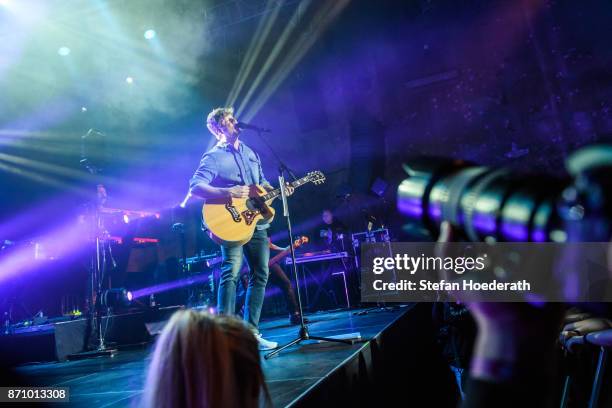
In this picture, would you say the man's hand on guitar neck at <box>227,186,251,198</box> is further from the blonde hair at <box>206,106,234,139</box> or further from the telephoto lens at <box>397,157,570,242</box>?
the telephoto lens at <box>397,157,570,242</box>

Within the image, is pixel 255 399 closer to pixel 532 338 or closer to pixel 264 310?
pixel 532 338

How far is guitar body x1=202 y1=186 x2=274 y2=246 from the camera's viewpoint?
323 centimetres

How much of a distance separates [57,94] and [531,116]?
8.68 m

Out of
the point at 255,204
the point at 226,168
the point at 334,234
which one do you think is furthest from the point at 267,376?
the point at 334,234

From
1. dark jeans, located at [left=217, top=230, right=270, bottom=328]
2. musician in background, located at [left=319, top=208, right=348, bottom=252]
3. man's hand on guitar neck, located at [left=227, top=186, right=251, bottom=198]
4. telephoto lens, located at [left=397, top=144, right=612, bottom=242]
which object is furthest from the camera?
musician in background, located at [left=319, top=208, right=348, bottom=252]

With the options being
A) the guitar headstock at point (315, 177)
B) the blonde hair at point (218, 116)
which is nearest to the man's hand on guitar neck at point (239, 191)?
the blonde hair at point (218, 116)

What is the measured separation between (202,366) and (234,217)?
2.52 metres

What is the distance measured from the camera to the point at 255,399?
0.87 meters

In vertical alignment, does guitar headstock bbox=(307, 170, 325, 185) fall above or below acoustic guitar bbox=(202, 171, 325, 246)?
above

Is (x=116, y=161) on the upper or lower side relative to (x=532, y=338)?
upper

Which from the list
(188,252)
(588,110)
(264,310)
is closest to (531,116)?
(588,110)

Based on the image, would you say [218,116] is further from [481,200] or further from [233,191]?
[481,200]

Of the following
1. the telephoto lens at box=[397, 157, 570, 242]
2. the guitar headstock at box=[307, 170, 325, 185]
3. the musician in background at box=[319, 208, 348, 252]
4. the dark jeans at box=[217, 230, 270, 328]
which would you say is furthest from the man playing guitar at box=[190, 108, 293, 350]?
the musician in background at box=[319, 208, 348, 252]

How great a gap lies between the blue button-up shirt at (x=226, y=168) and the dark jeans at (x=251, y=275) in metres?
0.16
